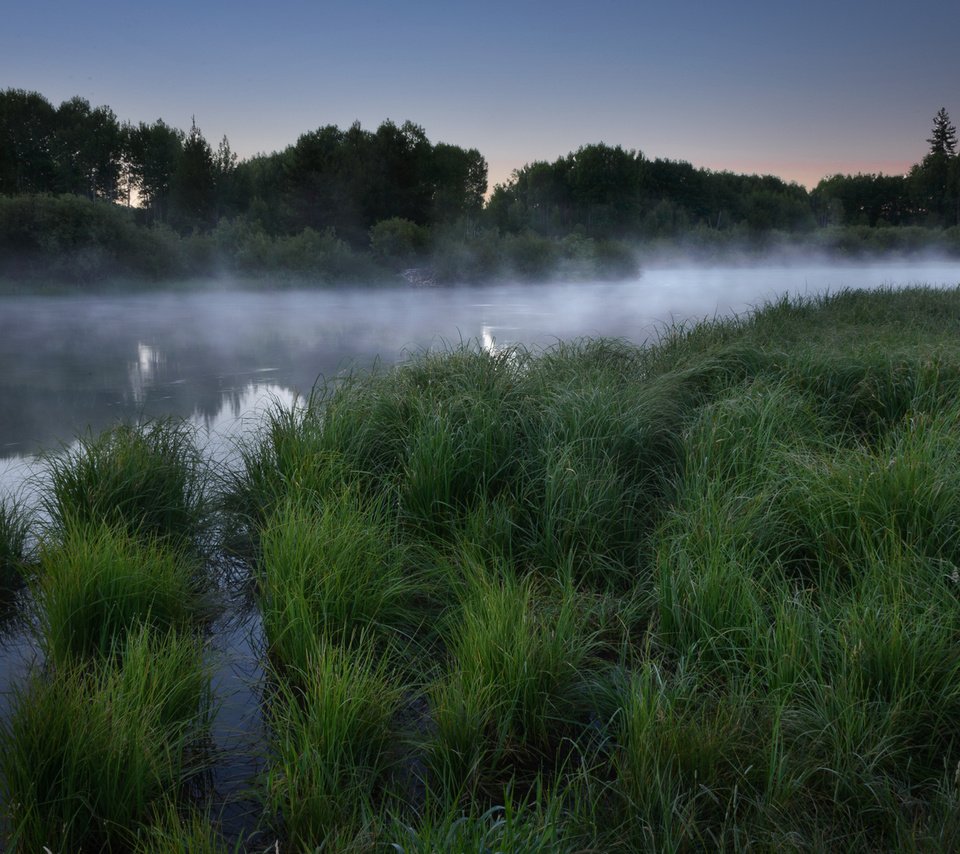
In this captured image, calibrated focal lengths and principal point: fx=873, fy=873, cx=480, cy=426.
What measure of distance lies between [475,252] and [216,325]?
14387mm

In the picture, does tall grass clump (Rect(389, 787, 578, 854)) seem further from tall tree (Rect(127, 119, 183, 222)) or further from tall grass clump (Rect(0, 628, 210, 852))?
tall tree (Rect(127, 119, 183, 222))

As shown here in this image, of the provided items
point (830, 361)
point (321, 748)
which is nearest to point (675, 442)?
point (830, 361)

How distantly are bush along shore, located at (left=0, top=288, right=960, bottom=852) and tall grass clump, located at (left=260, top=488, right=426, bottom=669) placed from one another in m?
0.02

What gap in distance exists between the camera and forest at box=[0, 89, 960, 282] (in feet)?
76.3

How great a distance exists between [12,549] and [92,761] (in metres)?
1.85

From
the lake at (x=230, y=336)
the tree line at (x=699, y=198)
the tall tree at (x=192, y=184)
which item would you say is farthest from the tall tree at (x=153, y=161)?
the lake at (x=230, y=336)

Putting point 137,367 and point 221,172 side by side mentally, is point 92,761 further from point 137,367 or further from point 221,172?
point 221,172

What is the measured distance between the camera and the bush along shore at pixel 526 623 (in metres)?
2.00

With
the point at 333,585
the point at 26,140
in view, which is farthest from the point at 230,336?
the point at 26,140

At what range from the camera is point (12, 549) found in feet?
11.7

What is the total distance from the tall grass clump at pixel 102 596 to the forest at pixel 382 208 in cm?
2049

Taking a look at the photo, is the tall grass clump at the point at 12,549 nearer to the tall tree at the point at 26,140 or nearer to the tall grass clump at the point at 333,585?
the tall grass clump at the point at 333,585

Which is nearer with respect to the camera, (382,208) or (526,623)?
(526,623)

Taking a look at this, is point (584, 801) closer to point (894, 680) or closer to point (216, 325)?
point (894, 680)
